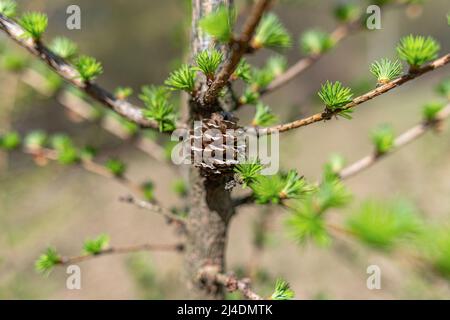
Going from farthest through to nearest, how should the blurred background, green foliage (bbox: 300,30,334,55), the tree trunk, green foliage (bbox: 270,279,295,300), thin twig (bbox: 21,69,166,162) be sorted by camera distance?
the blurred background < thin twig (bbox: 21,69,166,162) < green foliage (bbox: 300,30,334,55) < the tree trunk < green foliage (bbox: 270,279,295,300)

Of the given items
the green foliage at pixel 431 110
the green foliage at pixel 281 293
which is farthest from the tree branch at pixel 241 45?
the green foliage at pixel 431 110

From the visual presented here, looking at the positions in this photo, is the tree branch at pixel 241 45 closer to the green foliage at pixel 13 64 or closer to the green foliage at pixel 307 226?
the green foliage at pixel 307 226

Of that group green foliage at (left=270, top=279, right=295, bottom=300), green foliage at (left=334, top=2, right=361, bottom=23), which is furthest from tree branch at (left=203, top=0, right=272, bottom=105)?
green foliage at (left=334, top=2, right=361, bottom=23)

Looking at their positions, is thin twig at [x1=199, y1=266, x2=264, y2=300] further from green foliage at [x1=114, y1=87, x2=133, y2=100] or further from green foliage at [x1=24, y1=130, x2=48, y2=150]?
green foliage at [x1=24, y1=130, x2=48, y2=150]

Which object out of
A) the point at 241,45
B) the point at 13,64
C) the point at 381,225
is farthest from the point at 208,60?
the point at 13,64

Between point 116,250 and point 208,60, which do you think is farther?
point 116,250

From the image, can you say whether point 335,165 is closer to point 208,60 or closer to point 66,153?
point 208,60
